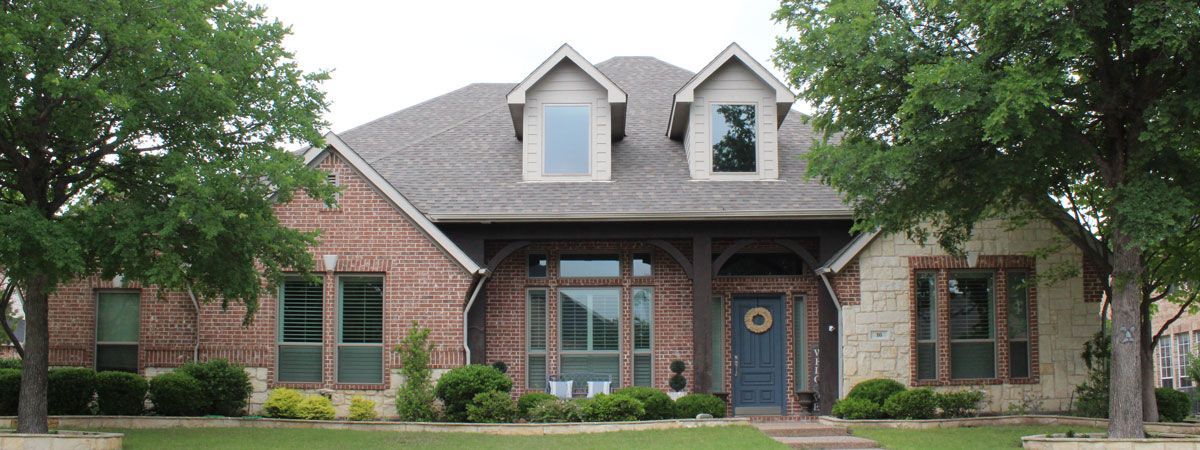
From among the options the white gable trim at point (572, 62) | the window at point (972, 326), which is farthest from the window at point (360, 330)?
the window at point (972, 326)

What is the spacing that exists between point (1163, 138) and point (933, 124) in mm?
2587

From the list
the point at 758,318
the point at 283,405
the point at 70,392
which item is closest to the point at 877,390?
the point at 758,318

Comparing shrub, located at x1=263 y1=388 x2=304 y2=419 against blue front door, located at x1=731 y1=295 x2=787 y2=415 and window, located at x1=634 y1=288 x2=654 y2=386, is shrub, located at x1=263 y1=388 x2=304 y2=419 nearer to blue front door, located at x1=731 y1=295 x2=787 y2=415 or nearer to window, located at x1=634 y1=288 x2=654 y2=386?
window, located at x1=634 y1=288 x2=654 y2=386

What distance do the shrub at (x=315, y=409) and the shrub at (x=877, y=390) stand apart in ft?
26.4

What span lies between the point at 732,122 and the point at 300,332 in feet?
27.1

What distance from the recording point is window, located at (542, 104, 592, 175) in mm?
20047

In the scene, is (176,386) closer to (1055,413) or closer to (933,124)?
(933,124)

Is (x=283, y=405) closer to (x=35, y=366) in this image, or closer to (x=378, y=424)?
(x=378, y=424)

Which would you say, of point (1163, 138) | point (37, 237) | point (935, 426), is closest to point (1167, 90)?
point (1163, 138)

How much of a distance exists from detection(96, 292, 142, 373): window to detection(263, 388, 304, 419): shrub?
114 inches

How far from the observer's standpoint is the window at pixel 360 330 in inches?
722

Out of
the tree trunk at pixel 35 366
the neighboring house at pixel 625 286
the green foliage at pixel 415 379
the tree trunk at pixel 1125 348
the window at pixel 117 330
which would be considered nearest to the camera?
the tree trunk at pixel 1125 348

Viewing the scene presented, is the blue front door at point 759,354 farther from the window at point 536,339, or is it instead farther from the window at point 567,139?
the window at point 567,139

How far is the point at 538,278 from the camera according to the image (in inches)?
773
